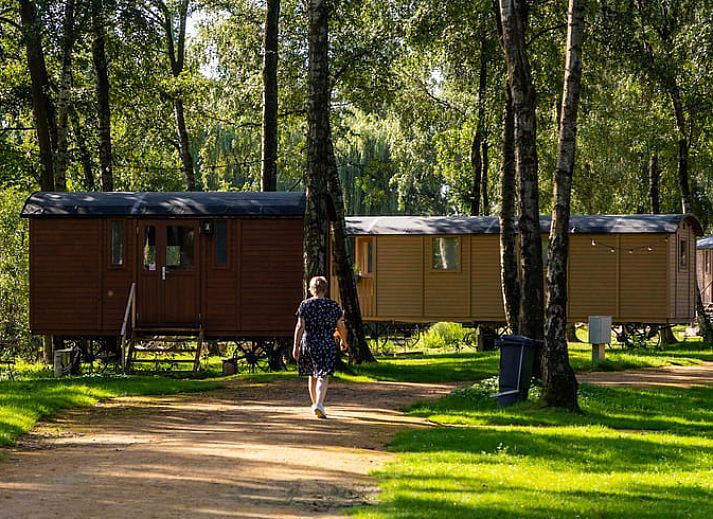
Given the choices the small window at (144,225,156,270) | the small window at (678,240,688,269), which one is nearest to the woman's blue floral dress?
the small window at (144,225,156,270)

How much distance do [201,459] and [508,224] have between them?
1164 centimetres

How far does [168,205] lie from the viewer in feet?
65.9

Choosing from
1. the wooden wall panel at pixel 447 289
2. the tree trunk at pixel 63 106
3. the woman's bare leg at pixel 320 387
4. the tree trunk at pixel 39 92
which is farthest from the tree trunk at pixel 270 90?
the woman's bare leg at pixel 320 387

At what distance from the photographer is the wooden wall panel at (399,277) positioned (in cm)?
2741

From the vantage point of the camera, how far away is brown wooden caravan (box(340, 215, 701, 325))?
26.2 metres

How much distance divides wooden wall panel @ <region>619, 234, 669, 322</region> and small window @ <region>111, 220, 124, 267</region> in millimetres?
11630

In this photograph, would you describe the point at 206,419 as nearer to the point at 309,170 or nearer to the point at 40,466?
the point at 40,466

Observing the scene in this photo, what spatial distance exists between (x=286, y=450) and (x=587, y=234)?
17.5 metres

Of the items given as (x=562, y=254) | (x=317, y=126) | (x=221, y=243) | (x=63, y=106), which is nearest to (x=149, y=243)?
(x=221, y=243)

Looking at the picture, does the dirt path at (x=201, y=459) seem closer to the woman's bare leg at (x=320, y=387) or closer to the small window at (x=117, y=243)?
the woman's bare leg at (x=320, y=387)

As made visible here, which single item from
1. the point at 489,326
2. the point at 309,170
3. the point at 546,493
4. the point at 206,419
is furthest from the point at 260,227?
the point at 546,493

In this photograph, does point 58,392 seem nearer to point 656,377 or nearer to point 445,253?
point 656,377

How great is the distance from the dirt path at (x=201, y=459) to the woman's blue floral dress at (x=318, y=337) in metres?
0.57

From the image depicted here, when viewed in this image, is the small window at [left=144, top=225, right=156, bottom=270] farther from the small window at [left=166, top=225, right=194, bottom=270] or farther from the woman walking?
the woman walking
